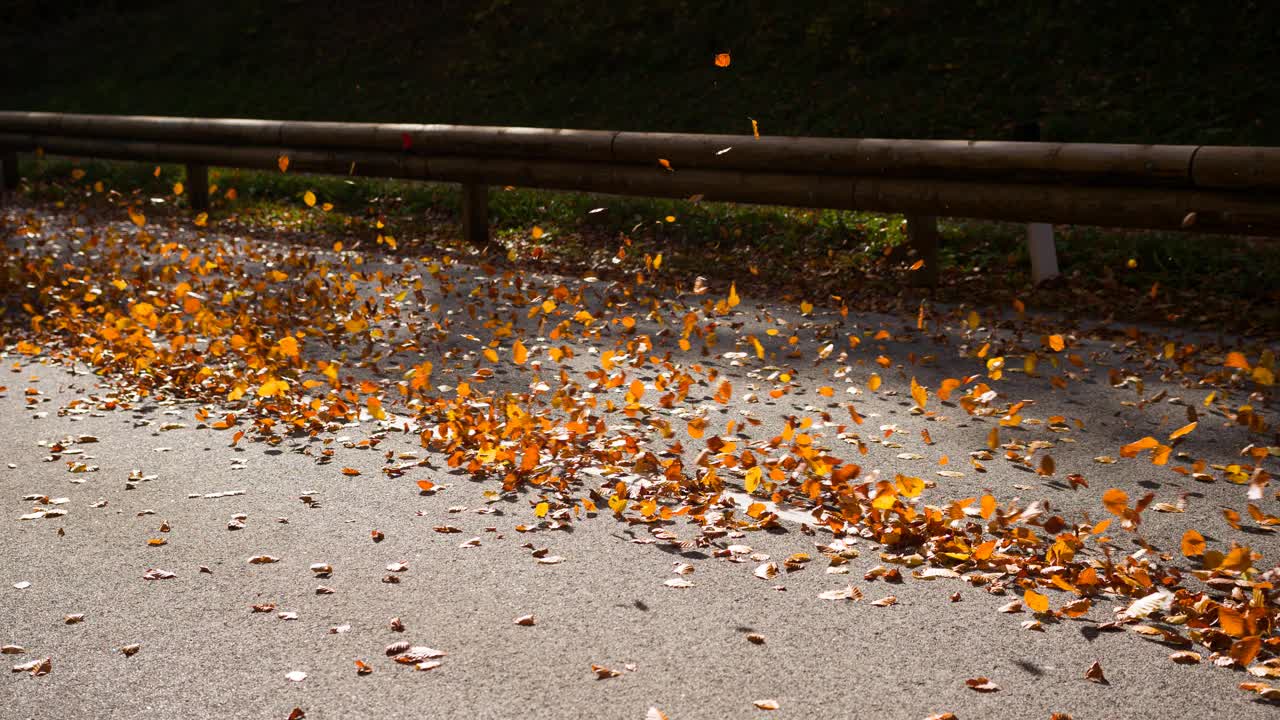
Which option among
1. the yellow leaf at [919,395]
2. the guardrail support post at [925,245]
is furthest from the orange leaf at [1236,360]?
the guardrail support post at [925,245]

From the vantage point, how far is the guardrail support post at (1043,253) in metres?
7.86

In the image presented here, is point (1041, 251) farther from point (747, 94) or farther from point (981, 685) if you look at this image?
point (747, 94)

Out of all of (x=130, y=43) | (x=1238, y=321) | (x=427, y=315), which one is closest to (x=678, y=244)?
(x=427, y=315)

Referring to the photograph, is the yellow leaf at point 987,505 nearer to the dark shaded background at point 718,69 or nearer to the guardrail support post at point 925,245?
Result: the guardrail support post at point 925,245

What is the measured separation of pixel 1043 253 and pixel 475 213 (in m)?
5.06

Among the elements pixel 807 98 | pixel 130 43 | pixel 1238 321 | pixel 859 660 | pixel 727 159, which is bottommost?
pixel 859 660

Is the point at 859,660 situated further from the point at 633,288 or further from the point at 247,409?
the point at 633,288

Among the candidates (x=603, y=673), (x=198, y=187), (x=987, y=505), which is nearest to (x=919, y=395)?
(x=987, y=505)

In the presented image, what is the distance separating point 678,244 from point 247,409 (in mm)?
4777

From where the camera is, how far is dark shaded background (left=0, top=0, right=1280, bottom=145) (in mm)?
14086

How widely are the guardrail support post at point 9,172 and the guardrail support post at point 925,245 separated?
12.9m

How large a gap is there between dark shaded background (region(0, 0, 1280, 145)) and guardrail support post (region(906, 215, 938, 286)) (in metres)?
6.04

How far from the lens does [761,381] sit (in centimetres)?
620

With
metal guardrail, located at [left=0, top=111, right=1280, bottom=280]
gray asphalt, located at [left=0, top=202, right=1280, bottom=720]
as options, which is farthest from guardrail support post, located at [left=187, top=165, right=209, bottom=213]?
gray asphalt, located at [left=0, top=202, right=1280, bottom=720]
